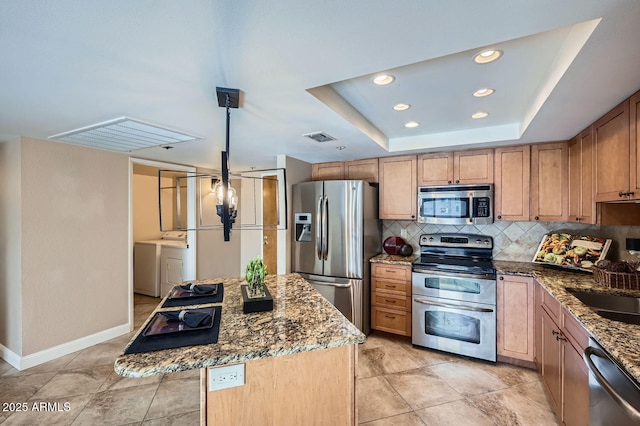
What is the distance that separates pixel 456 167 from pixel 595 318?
1943 mm

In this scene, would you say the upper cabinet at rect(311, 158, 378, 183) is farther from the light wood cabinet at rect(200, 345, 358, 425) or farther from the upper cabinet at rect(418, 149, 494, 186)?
the light wood cabinet at rect(200, 345, 358, 425)

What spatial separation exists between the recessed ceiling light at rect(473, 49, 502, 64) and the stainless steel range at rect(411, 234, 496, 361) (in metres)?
1.93

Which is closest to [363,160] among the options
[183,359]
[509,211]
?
[509,211]

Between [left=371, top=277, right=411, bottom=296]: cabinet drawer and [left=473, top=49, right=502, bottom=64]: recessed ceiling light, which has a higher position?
[left=473, top=49, right=502, bottom=64]: recessed ceiling light

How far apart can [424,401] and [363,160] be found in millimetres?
2586

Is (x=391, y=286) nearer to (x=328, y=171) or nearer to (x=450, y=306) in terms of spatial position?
(x=450, y=306)

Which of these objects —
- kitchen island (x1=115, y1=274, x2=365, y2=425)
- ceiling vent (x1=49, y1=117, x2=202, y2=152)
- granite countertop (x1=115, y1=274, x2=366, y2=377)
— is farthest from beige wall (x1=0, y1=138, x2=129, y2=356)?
kitchen island (x1=115, y1=274, x2=365, y2=425)

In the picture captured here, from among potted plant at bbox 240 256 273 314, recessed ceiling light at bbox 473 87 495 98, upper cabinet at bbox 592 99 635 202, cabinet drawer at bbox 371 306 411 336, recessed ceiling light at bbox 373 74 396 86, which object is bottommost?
cabinet drawer at bbox 371 306 411 336

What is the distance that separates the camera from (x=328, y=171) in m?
3.84

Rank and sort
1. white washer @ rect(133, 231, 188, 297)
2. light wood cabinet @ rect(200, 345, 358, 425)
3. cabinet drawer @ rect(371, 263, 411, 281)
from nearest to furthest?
light wood cabinet @ rect(200, 345, 358, 425) → cabinet drawer @ rect(371, 263, 411, 281) → white washer @ rect(133, 231, 188, 297)

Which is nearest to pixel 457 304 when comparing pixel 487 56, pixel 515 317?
pixel 515 317

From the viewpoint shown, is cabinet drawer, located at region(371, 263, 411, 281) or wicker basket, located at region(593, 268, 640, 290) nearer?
wicker basket, located at region(593, 268, 640, 290)

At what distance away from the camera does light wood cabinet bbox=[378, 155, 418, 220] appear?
3309 millimetres

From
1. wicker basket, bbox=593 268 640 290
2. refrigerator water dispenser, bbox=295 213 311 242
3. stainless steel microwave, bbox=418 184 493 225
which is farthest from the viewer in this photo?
refrigerator water dispenser, bbox=295 213 311 242
